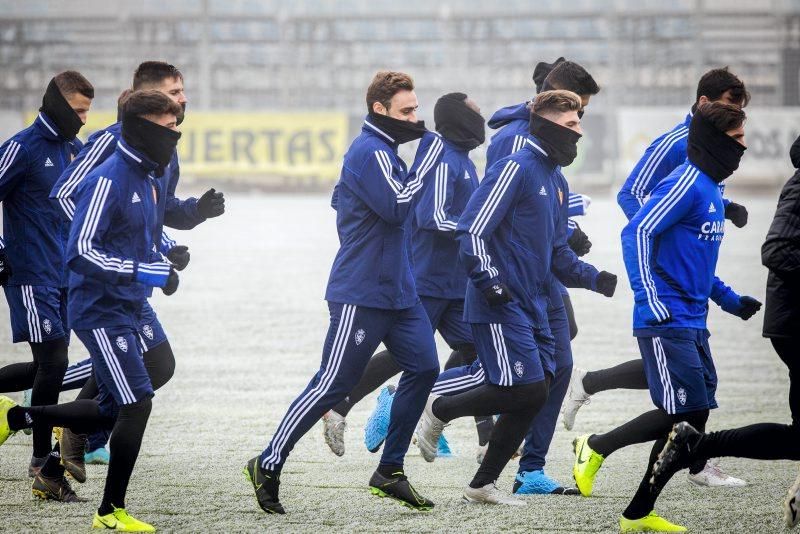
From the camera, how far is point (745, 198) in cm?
3042

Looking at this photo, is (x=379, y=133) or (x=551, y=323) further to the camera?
(x=551, y=323)

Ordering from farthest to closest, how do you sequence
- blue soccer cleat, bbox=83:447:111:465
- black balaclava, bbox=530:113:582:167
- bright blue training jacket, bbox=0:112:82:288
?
1. blue soccer cleat, bbox=83:447:111:465
2. bright blue training jacket, bbox=0:112:82:288
3. black balaclava, bbox=530:113:582:167

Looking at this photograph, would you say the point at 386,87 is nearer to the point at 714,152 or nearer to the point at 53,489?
the point at 714,152

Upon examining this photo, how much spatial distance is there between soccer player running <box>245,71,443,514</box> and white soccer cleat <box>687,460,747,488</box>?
59.6 inches

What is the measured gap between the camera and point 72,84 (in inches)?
259

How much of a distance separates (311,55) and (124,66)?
7.19 meters

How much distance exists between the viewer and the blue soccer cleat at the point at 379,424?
6.61 meters

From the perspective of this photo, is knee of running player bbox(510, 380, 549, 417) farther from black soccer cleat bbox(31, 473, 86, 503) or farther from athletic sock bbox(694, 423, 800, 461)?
black soccer cleat bbox(31, 473, 86, 503)

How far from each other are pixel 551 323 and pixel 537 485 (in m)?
0.83

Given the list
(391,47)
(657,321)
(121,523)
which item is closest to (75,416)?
(121,523)

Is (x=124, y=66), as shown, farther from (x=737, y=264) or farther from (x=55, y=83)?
(x=55, y=83)

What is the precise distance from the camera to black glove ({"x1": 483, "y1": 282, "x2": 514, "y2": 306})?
18.6 feet

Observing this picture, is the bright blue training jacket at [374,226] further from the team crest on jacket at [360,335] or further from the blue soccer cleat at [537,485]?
the blue soccer cleat at [537,485]

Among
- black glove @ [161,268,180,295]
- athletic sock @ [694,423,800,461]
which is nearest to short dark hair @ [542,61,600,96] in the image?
athletic sock @ [694,423,800,461]
